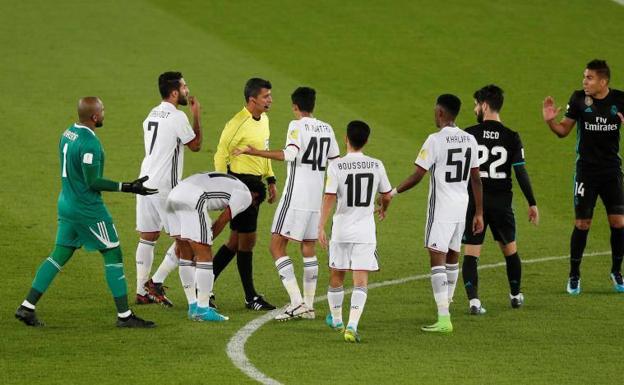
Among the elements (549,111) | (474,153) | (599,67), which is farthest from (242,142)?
(599,67)

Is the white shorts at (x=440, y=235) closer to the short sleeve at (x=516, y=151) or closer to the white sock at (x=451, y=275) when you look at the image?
the white sock at (x=451, y=275)

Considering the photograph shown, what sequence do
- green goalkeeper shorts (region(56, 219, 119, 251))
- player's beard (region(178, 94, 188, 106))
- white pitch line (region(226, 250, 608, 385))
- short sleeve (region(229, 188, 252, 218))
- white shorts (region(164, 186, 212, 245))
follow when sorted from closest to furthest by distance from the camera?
1. white pitch line (region(226, 250, 608, 385))
2. green goalkeeper shorts (region(56, 219, 119, 251))
3. white shorts (region(164, 186, 212, 245))
4. short sleeve (region(229, 188, 252, 218))
5. player's beard (region(178, 94, 188, 106))

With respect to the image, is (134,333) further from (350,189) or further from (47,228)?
(47,228)

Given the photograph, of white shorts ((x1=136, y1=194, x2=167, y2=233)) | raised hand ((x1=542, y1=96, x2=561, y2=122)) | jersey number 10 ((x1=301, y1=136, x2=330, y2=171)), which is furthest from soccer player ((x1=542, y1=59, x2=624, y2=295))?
white shorts ((x1=136, y1=194, x2=167, y2=233))

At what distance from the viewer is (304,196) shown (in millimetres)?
11180

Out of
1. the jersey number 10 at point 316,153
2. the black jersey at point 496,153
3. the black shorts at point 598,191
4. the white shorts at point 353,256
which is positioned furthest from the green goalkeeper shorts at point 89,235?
the black shorts at point 598,191

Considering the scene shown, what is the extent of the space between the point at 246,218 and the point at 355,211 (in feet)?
5.18

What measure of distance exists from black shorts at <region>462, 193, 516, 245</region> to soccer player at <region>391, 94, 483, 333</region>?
0.61 m

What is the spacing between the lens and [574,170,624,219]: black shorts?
1238 centimetres

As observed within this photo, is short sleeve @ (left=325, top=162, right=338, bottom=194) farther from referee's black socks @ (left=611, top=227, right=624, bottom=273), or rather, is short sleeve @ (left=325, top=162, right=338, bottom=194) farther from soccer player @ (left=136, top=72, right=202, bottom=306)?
referee's black socks @ (left=611, top=227, right=624, bottom=273)

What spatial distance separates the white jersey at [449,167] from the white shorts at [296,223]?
3.52ft

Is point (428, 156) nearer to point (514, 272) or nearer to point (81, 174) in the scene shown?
point (514, 272)

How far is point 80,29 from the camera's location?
78.8 ft

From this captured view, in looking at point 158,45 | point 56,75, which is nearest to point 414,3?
point 158,45
